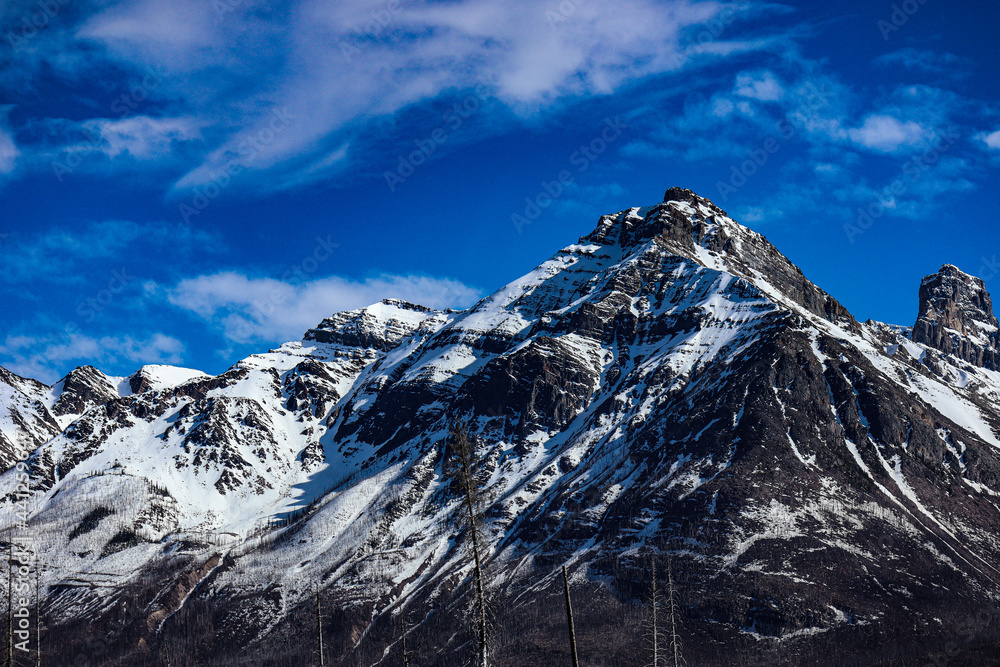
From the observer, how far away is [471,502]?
174ft

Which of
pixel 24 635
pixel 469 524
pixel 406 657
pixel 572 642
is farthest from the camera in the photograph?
pixel 406 657

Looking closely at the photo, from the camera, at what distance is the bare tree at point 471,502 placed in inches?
2076

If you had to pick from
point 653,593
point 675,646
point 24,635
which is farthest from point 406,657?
point 675,646

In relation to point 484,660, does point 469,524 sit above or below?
above

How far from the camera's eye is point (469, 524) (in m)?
55.1

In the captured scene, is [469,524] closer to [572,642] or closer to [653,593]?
[572,642]

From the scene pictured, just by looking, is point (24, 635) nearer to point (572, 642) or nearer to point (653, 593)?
point (572, 642)

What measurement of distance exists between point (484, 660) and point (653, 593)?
40.3 metres

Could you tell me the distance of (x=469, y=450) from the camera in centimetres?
5416

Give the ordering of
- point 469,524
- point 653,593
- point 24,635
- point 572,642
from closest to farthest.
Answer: point 572,642, point 469,524, point 24,635, point 653,593

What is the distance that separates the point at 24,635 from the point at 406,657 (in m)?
30.3

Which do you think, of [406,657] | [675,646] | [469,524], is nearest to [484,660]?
[469,524]

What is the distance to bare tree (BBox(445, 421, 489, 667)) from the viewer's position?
5272cm

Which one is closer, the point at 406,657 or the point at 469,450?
the point at 469,450
